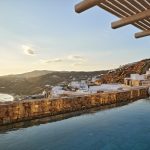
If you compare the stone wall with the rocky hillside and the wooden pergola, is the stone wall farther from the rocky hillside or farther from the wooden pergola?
the rocky hillside

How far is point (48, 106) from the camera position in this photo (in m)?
10.1

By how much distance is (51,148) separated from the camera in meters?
6.48

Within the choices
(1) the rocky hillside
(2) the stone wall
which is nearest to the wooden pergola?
(2) the stone wall

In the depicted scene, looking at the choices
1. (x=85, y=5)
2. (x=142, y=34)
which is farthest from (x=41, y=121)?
(x=85, y=5)

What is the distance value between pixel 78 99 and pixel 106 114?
4.64ft

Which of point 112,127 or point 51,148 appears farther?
point 112,127

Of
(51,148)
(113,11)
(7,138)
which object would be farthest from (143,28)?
(7,138)

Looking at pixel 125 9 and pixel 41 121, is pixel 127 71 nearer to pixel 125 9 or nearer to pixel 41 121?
pixel 41 121

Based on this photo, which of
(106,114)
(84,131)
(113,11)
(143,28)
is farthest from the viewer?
(106,114)

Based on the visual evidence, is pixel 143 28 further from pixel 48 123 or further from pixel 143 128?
pixel 48 123

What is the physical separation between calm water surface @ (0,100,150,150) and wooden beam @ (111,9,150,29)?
4.09 meters

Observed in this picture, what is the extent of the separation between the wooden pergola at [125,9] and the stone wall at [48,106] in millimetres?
6538

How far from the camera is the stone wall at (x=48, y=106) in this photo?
886 cm

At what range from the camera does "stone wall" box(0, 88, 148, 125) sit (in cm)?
886
